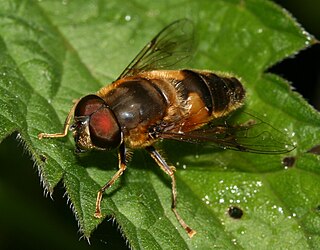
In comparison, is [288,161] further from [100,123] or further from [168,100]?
[100,123]

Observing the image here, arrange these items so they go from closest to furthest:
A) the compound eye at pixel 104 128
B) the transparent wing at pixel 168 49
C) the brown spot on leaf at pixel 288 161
→ 1. the compound eye at pixel 104 128
2. the brown spot on leaf at pixel 288 161
3. the transparent wing at pixel 168 49

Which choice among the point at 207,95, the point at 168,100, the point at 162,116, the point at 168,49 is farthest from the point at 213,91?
the point at 168,49

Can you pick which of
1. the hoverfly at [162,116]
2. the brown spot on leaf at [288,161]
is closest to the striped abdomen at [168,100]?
the hoverfly at [162,116]

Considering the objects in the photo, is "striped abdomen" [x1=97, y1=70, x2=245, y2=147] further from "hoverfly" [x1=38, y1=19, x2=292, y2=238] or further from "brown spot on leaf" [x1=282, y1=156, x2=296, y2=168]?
"brown spot on leaf" [x1=282, y1=156, x2=296, y2=168]

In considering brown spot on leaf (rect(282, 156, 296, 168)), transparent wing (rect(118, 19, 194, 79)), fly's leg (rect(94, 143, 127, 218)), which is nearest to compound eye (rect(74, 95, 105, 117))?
fly's leg (rect(94, 143, 127, 218))

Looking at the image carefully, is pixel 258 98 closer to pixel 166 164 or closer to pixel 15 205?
pixel 166 164

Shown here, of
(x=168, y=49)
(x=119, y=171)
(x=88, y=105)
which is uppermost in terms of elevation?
(x=168, y=49)

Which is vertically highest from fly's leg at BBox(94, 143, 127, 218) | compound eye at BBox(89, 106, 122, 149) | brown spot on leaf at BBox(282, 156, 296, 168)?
compound eye at BBox(89, 106, 122, 149)

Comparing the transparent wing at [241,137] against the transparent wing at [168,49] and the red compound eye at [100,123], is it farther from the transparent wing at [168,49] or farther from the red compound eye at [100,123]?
the transparent wing at [168,49]
